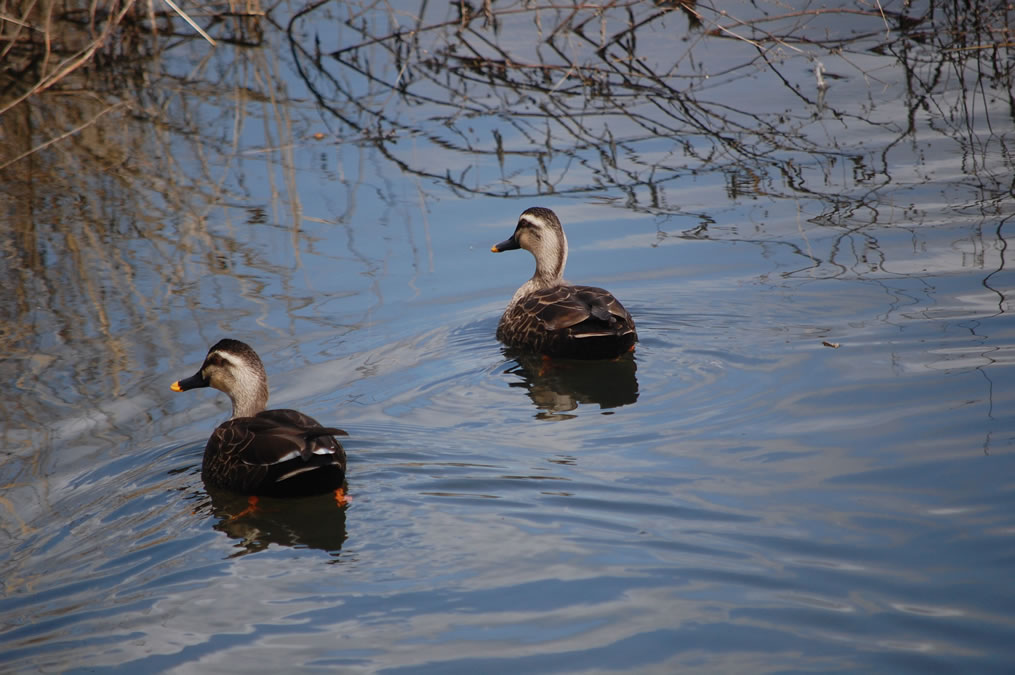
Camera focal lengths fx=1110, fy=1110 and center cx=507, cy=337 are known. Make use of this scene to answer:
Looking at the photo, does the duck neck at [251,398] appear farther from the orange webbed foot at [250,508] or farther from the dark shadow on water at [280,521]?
the orange webbed foot at [250,508]

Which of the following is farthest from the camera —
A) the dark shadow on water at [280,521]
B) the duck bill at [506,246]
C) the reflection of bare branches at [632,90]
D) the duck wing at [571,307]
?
the reflection of bare branches at [632,90]

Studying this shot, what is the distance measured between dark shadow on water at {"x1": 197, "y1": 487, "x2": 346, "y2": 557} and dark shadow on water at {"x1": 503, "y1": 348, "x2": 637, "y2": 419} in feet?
5.61

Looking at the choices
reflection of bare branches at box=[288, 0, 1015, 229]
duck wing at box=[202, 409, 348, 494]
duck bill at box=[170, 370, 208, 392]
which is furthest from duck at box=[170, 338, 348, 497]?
reflection of bare branches at box=[288, 0, 1015, 229]

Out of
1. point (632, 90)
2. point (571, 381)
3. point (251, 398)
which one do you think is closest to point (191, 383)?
point (251, 398)

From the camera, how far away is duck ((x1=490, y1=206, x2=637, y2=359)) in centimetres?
795

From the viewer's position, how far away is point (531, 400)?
24.8ft

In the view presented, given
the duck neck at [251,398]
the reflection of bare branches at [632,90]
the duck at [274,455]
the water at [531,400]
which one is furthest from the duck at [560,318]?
the duck at [274,455]

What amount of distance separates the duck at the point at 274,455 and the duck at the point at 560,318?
2348 millimetres

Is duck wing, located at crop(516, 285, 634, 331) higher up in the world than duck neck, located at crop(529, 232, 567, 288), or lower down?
lower down

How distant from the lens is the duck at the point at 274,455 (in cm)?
589

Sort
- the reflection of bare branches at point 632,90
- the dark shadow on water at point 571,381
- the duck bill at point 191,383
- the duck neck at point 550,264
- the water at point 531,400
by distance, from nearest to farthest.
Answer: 1. the water at point 531,400
2. the duck bill at point 191,383
3. the dark shadow on water at point 571,381
4. the duck neck at point 550,264
5. the reflection of bare branches at point 632,90

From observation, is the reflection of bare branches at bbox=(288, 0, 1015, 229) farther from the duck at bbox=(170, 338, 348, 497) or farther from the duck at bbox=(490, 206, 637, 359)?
the duck at bbox=(170, 338, 348, 497)

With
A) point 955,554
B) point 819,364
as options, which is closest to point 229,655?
point 955,554

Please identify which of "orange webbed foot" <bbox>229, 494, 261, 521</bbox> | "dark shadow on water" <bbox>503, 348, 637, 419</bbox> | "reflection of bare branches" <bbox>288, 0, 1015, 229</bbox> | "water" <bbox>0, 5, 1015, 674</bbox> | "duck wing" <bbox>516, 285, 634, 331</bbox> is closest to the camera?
"water" <bbox>0, 5, 1015, 674</bbox>
